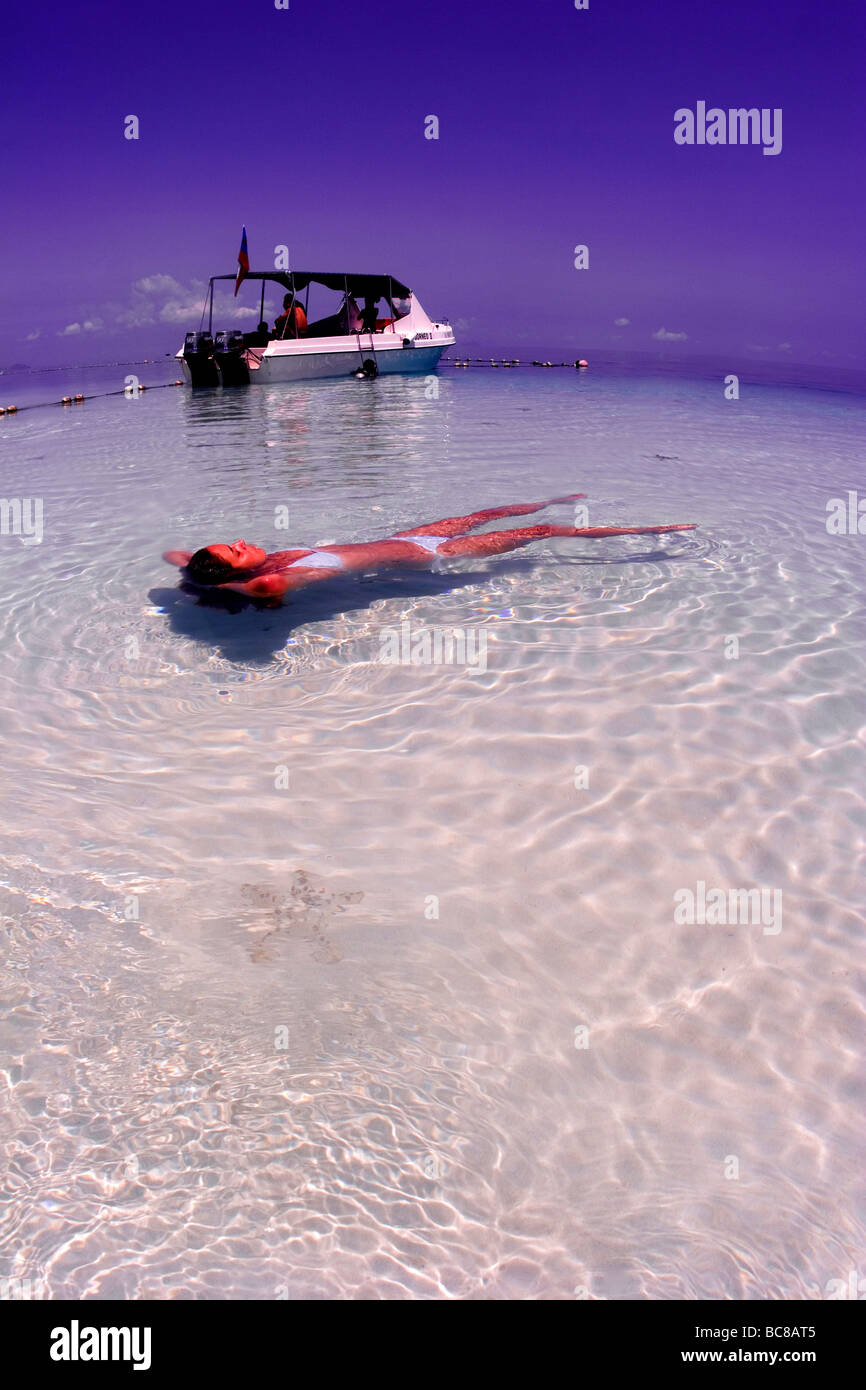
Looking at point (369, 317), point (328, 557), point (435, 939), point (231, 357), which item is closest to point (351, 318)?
point (369, 317)

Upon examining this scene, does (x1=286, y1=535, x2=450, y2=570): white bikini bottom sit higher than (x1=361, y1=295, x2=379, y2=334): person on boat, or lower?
lower

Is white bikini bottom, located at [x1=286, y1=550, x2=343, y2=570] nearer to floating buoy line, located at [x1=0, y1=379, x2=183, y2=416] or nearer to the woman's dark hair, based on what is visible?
the woman's dark hair

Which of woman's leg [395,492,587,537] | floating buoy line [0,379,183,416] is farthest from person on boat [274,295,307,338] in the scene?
woman's leg [395,492,587,537]

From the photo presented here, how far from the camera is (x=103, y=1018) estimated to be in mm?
2674

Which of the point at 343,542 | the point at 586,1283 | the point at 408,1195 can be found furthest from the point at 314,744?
the point at 343,542

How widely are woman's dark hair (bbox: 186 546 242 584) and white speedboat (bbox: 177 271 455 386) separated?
28117mm

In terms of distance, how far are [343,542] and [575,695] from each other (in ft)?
14.0

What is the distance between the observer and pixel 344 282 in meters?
31.0

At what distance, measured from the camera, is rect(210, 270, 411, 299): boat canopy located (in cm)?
2991

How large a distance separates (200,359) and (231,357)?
1.23 meters

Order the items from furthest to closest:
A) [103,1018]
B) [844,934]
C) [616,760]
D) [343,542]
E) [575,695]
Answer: [343,542] < [575,695] < [616,760] < [844,934] < [103,1018]

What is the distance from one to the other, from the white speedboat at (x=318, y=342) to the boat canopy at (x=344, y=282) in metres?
0.04
